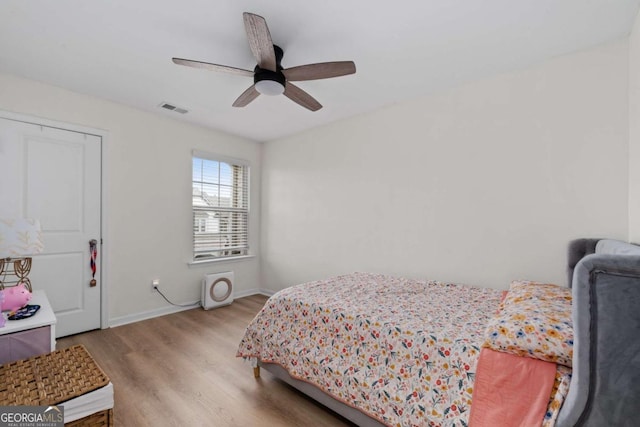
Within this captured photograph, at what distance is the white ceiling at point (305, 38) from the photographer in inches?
71.2

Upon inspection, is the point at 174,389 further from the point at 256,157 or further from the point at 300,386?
the point at 256,157

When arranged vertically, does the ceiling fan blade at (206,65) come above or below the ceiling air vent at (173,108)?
below

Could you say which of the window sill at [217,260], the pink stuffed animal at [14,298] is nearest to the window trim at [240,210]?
the window sill at [217,260]

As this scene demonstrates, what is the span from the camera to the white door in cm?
270

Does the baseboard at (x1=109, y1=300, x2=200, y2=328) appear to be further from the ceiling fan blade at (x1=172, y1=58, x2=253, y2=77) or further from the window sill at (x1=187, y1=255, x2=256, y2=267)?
the ceiling fan blade at (x1=172, y1=58, x2=253, y2=77)

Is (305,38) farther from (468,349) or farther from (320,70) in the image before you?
(468,349)

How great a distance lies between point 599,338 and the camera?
97 cm

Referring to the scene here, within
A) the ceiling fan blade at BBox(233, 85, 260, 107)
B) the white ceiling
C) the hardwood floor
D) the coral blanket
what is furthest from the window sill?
the coral blanket

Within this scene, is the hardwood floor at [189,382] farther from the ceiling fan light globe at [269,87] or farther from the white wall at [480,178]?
the ceiling fan light globe at [269,87]

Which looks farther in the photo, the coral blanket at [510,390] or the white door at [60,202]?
the white door at [60,202]

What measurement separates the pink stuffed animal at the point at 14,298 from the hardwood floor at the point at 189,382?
833 mm

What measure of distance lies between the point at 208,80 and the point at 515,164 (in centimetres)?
293

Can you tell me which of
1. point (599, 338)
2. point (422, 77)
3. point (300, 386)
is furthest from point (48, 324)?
point (422, 77)

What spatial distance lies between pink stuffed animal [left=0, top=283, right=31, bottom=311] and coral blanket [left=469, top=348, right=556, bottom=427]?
279 cm
